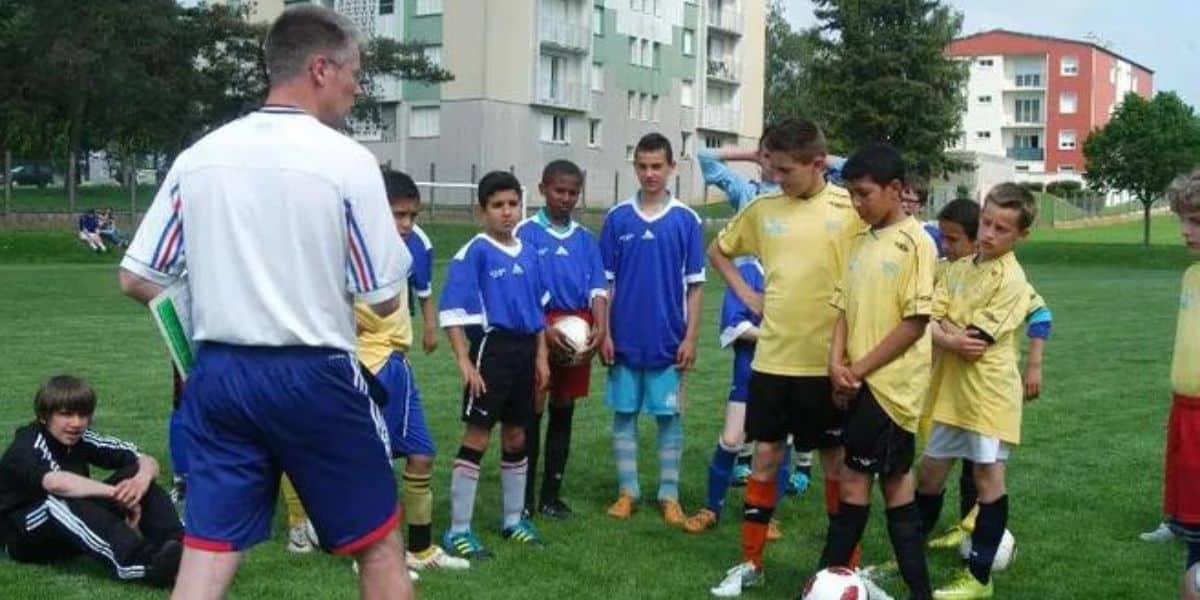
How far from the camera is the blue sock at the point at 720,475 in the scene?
7.66 m

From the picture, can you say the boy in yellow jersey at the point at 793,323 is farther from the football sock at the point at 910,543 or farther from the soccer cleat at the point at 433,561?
the soccer cleat at the point at 433,561

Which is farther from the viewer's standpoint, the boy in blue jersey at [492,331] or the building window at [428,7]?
the building window at [428,7]

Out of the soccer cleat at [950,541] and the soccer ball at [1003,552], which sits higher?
the soccer ball at [1003,552]

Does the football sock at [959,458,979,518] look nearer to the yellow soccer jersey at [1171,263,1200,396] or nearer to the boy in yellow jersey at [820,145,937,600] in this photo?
the boy in yellow jersey at [820,145,937,600]

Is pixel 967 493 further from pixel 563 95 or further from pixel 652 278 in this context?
pixel 563 95

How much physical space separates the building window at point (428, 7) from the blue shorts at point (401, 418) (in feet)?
183

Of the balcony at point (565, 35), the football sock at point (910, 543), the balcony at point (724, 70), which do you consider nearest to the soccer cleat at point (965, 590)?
the football sock at point (910, 543)

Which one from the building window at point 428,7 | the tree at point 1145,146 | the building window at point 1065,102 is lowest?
the tree at point 1145,146

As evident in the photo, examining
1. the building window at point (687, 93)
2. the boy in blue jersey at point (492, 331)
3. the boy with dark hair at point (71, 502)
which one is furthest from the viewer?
the building window at point (687, 93)

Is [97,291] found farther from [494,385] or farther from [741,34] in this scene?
[741,34]

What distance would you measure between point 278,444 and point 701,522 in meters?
3.90

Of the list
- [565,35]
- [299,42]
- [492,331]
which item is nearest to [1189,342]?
[492,331]

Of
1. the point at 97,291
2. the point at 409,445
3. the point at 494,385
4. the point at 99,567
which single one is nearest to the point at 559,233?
the point at 494,385

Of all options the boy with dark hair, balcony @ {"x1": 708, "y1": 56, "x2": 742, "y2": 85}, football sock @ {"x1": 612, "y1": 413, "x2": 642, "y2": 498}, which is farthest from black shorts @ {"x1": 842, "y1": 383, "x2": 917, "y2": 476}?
balcony @ {"x1": 708, "y1": 56, "x2": 742, "y2": 85}
